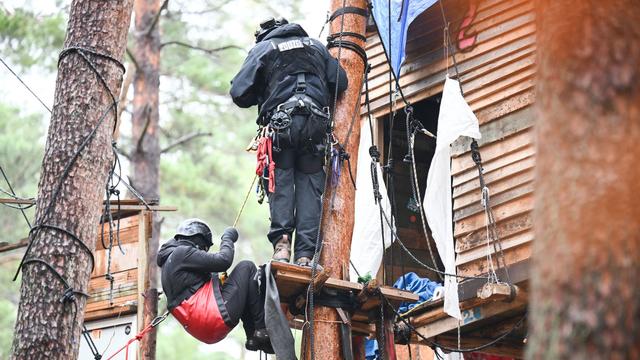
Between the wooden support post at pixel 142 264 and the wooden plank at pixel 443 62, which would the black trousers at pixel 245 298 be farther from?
the wooden plank at pixel 443 62

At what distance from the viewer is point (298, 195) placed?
28.4 feet

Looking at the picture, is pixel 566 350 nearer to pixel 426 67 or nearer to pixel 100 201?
pixel 100 201

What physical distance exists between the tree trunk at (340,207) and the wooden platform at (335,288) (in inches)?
7.4

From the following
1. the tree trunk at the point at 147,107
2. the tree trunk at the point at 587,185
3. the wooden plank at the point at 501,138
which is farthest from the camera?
the tree trunk at the point at 147,107

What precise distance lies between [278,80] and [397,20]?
2347mm

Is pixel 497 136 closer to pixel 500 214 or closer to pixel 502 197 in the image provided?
pixel 502 197

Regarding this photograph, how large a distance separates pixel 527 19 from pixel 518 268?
2.72 m

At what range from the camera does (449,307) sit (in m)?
9.52

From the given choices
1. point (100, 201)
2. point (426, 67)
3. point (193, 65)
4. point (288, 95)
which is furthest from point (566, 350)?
point (193, 65)

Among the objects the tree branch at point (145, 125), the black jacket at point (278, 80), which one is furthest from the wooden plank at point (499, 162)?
the tree branch at point (145, 125)

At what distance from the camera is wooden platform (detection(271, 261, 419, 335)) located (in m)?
7.88

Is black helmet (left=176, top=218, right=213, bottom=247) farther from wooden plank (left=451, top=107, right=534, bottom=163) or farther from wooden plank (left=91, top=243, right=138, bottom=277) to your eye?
wooden plank (left=451, top=107, right=534, bottom=163)

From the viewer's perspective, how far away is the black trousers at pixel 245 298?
833 cm

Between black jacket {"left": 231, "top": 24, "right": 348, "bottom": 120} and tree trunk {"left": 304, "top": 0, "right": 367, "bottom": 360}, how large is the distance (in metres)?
0.16
